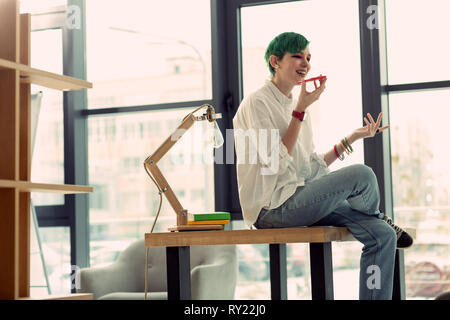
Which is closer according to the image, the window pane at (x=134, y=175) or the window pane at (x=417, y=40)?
the window pane at (x=417, y=40)

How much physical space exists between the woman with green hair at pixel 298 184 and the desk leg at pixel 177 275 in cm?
30

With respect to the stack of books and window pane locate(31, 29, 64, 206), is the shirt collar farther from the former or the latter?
window pane locate(31, 29, 64, 206)

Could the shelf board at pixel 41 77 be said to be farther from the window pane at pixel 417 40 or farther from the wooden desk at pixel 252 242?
the window pane at pixel 417 40

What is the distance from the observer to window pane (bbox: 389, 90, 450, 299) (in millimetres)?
3783

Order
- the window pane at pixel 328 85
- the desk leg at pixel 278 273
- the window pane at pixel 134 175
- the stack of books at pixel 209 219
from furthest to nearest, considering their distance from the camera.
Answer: the window pane at pixel 134 175 < the window pane at pixel 328 85 < the desk leg at pixel 278 273 < the stack of books at pixel 209 219

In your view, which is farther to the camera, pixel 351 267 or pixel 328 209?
pixel 351 267

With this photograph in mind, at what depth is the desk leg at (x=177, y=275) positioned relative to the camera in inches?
97.3

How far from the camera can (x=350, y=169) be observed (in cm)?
243

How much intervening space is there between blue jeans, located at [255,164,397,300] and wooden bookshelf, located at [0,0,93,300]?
84 centimetres

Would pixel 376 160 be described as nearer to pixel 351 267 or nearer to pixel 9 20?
pixel 351 267

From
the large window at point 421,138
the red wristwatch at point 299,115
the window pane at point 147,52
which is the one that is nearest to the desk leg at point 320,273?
the red wristwatch at point 299,115

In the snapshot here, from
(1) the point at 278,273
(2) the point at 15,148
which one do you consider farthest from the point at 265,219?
(2) the point at 15,148

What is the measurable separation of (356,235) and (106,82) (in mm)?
2499

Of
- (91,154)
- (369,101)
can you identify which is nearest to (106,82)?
(91,154)
